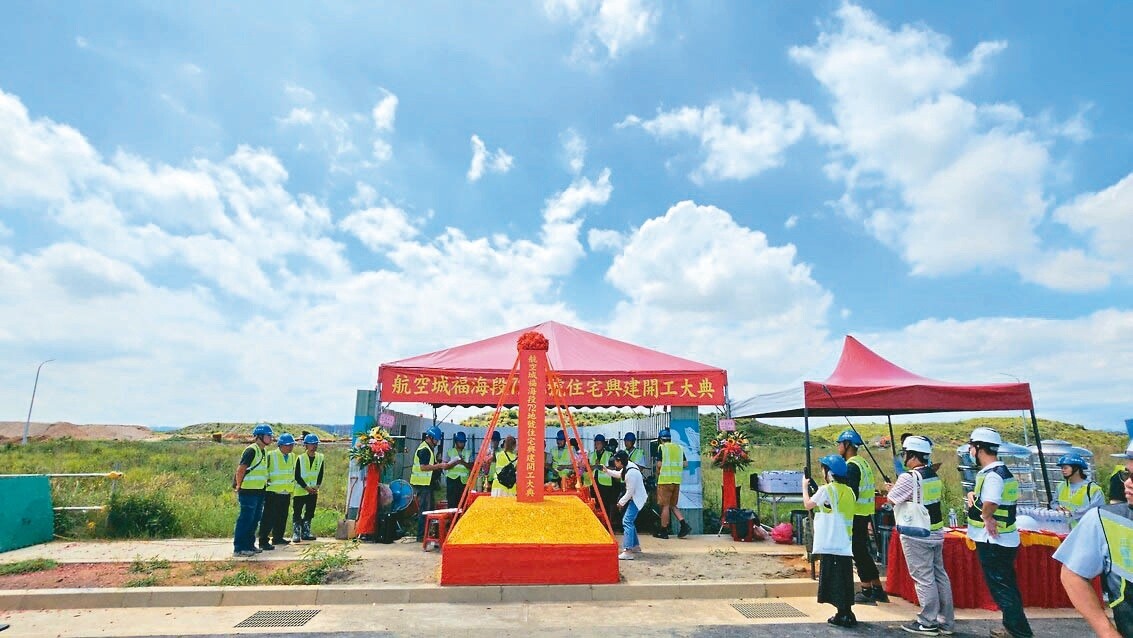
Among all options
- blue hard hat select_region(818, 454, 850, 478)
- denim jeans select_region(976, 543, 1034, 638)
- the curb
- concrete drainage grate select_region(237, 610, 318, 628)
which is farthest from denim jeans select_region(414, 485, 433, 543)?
denim jeans select_region(976, 543, 1034, 638)

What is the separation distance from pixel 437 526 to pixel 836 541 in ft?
20.2

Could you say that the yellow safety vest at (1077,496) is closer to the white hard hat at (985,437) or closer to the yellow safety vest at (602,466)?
the white hard hat at (985,437)

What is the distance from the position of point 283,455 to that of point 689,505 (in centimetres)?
715

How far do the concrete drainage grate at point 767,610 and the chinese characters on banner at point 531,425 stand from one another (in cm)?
291

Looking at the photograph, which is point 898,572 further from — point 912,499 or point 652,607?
point 652,607

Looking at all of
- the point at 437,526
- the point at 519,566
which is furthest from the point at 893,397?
the point at 437,526

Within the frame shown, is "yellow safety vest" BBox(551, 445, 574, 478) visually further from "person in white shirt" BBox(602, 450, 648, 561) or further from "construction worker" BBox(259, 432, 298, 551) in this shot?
"construction worker" BBox(259, 432, 298, 551)

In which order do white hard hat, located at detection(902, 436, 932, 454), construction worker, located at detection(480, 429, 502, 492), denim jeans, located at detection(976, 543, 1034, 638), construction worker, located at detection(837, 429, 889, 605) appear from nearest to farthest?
denim jeans, located at detection(976, 543, 1034, 638) → white hard hat, located at detection(902, 436, 932, 454) → construction worker, located at detection(837, 429, 889, 605) → construction worker, located at detection(480, 429, 502, 492)

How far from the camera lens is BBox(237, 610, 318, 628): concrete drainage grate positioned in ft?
18.4

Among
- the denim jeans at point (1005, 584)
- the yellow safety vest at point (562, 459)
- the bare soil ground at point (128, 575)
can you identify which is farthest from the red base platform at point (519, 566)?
the yellow safety vest at point (562, 459)

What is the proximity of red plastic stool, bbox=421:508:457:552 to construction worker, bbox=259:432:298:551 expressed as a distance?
87.6 inches

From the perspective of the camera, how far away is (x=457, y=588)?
6453 mm

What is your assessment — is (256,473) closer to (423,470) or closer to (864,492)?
(423,470)

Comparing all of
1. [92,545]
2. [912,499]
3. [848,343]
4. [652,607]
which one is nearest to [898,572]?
[912,499]
